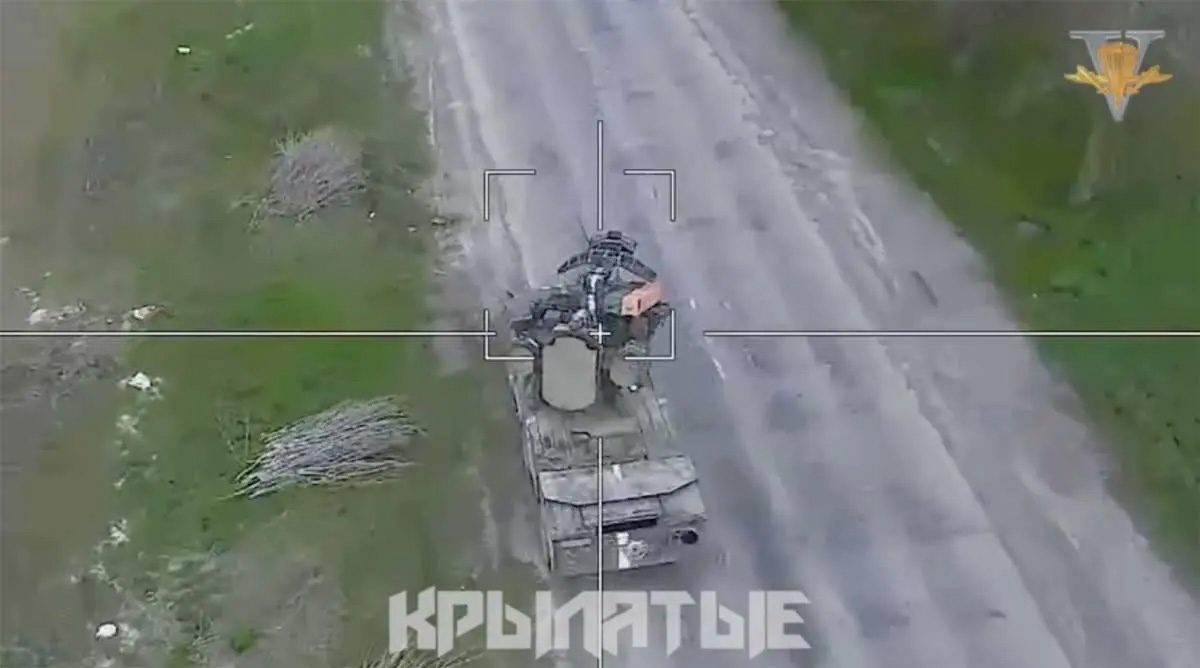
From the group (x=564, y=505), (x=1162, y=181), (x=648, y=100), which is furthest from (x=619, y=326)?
(x=1162, y=181)

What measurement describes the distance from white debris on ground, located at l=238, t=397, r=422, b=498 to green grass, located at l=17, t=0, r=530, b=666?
0.14 meters

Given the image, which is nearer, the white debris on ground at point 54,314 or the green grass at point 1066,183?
the green grass at point 1066,183

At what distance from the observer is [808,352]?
1224 cm

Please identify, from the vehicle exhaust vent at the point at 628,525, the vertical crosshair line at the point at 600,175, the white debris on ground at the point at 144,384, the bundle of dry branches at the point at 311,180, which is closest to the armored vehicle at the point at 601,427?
the vehicle exhaust vent at the point at 628,525

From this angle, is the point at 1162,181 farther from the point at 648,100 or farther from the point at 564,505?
the point at 564,505

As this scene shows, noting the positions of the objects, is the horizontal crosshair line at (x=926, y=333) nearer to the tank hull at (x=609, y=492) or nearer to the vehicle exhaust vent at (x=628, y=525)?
the tank hull at (x=609, y=492)

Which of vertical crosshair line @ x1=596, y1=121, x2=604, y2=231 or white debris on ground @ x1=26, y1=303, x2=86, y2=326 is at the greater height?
vertical crosshair line @ x1=596, y1=121, x2=604, y2=231

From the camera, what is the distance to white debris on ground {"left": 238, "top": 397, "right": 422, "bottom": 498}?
36.4 ft

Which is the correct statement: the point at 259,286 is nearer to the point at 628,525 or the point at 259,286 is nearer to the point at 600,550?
the point at 600,550

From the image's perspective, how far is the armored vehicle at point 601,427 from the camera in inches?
396

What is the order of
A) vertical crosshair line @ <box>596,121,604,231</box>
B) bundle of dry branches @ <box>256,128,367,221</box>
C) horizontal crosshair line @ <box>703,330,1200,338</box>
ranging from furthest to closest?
1. vertical crosshair line @ <box>596,121,604,231</box>
2. bundle of dry branches @ <box>256,128,367,221</box>
3. horizontal crosshair line @ <box>703,330,1200,338</box>

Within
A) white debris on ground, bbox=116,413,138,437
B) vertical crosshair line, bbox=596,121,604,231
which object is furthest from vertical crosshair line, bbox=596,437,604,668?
white debris on ground, bbox=116,413,138,437

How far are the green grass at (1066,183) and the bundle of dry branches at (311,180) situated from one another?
18.6 ft

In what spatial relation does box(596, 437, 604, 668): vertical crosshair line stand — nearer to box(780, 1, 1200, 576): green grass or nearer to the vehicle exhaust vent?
the vehicle exhaust vent
